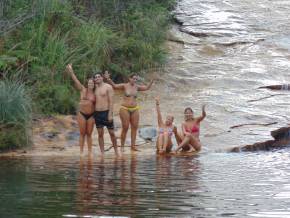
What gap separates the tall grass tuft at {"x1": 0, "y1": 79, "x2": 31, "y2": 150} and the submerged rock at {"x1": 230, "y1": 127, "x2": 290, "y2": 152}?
3.92m

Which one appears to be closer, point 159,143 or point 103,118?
point 103,118

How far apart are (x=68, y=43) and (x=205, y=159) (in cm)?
631

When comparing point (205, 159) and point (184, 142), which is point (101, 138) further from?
point (205, 159)

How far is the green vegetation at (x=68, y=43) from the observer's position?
→ 55.9 feet

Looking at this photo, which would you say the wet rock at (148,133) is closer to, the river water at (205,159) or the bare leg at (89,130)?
the river water at (205,159)

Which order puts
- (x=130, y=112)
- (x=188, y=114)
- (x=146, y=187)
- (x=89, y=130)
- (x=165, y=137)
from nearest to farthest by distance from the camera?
(x=146, y=187) → (x=89, y=130) → (x=165, y=137) → (x=130, y=112) → (x=188, y=114)

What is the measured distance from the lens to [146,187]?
9664 millimetres

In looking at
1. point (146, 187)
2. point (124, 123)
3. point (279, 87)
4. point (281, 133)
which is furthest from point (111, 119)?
point (279, 87)

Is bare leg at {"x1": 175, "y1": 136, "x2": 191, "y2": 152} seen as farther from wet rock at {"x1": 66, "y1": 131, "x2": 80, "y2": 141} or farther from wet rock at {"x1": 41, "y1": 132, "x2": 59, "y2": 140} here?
wet rock at {"x1": 41, "y1": 132, "x2": 59, "y2": 140}

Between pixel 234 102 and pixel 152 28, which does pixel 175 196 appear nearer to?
pixel 234 102

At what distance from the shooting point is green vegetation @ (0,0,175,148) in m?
17.0

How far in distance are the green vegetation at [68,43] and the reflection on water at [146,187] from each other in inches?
147

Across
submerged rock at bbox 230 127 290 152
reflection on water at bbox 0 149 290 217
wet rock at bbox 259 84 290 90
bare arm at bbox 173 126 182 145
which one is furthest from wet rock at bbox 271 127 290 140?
wet rock at bbox 259 84 290 90

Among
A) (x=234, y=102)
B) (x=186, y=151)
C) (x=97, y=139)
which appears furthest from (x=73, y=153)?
(x=234, y=102)
